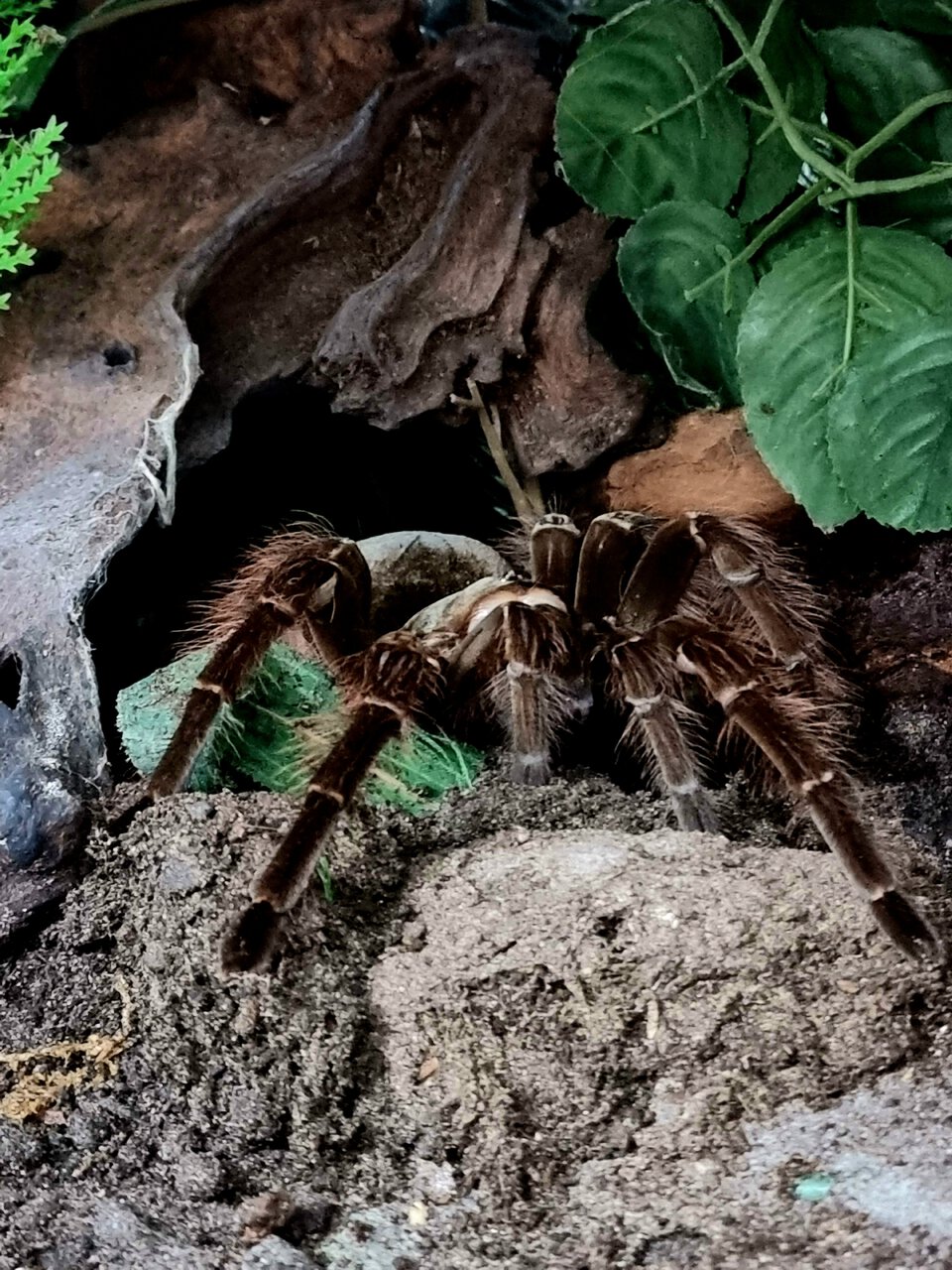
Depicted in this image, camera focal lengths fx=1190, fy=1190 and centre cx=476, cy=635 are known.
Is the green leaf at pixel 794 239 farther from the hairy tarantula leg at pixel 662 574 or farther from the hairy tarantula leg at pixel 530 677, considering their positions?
the hairy tarantula leg at pixel 530 677

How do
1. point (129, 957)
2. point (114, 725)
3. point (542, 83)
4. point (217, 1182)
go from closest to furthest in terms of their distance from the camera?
1. point (217, 1182)
2. point (129, 957)
3. point (114, 725)
4. point (542, 83)

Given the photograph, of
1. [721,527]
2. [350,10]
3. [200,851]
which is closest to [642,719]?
[721,527]

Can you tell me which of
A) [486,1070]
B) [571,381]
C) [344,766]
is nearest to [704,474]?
[571,381]

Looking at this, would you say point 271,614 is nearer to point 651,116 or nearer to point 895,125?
point 651,116

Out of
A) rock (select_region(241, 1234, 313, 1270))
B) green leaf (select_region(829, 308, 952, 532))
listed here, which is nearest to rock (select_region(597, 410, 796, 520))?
green leaf (select_region(829, 308, 952, 532))

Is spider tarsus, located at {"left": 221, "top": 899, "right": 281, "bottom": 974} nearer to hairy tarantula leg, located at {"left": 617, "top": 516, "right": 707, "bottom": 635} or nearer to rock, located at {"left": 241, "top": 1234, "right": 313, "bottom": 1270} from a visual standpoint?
rock, located at {"left": 241, "top": 1234, "right": 313, "bottom": 1270}

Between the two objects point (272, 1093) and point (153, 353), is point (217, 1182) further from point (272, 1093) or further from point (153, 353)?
point (153, 353)

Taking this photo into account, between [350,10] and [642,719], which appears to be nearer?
[642,719]
